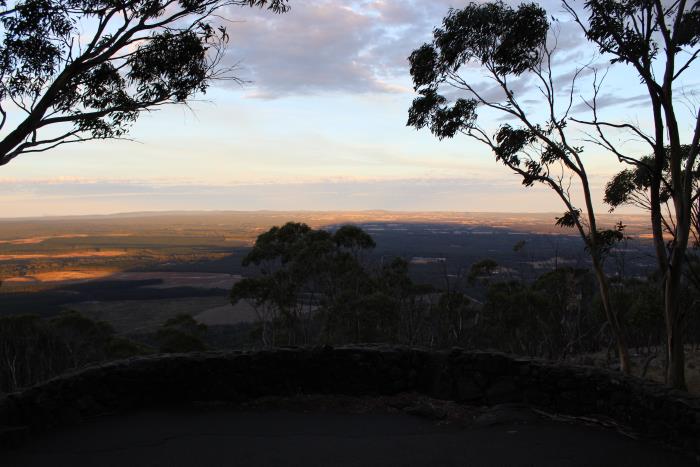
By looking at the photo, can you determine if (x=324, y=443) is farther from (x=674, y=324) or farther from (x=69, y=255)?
(x=69, y=255)

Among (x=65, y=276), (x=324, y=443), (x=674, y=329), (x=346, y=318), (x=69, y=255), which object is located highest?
(x=674, y=329)

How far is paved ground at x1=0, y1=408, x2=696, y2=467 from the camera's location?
520cm

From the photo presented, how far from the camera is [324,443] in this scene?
226 inches

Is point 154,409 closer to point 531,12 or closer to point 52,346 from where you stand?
point 531,12

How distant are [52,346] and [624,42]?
2808 centimetres

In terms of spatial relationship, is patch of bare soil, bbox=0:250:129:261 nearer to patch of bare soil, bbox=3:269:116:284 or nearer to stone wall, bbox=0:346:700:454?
patch of bare soil, bbox=3:269:116:284

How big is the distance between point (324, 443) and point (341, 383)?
5.77ft

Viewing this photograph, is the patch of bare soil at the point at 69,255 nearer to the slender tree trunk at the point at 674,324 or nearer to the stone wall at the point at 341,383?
the stone wall at the point at 341,383

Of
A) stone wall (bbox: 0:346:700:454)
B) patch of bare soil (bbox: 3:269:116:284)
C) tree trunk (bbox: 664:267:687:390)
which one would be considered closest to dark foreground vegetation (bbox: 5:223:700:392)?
tree trunk (bbox: 664:267:687:390)

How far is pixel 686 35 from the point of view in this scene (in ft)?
28.9

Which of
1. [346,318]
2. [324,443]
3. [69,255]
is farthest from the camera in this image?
[69,255]

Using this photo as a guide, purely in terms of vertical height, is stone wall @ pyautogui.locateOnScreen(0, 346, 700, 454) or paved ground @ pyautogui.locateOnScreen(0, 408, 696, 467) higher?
stone wall @ pyautogui.locateOnScreen(0, 346, 700, 454)

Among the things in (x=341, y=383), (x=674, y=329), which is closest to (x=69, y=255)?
(x=341, y=383)

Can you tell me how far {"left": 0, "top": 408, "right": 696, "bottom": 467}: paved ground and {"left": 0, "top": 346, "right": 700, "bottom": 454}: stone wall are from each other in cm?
33
